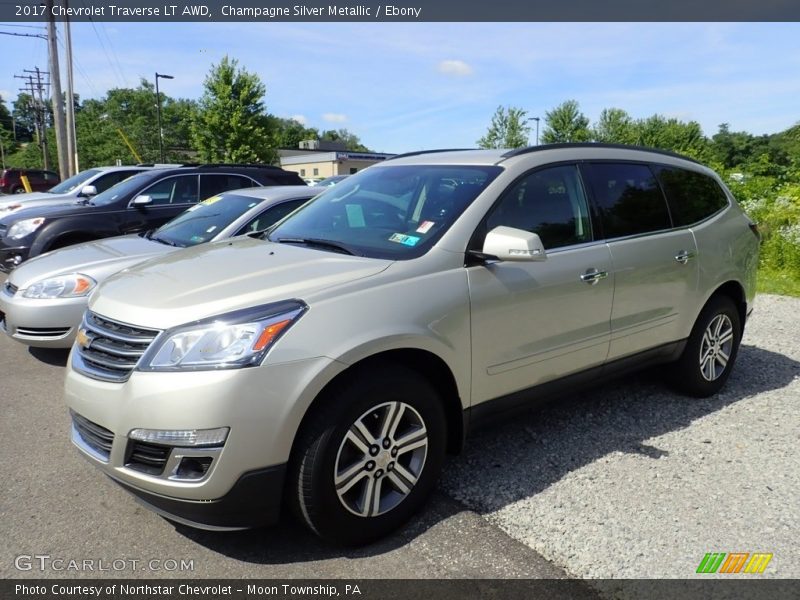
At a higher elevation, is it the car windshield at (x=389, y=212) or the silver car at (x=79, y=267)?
the car windshield at (x=389, y=212)

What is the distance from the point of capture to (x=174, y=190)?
318 inches

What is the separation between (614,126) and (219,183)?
60344mm

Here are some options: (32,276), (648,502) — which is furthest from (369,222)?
(32,276)

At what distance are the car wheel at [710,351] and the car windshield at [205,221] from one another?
4106 millimetres

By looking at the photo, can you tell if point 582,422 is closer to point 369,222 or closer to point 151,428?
point 369,222

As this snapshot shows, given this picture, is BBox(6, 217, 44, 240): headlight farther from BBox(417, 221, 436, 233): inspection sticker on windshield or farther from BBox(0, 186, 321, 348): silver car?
BBox(417, 221, 436, 233): inspection sticker on windshield

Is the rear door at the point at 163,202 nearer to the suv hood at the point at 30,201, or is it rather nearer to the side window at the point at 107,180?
the suv hood at the point at 30,201

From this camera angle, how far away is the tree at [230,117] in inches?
1426

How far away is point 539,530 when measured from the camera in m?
2.94

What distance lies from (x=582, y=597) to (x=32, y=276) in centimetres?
480

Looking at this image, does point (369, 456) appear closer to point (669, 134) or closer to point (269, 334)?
point (269, 334)

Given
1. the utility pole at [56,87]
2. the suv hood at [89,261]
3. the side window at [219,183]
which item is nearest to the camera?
the suv hood at [89,261]

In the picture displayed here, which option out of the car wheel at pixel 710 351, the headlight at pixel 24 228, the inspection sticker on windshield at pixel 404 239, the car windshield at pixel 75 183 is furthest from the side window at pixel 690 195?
the car windshield at pixel 75 183

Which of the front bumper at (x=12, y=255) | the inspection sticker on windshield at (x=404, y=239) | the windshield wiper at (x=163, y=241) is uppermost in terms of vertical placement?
the inspection sticker on windshield at (x=404, y=239)
